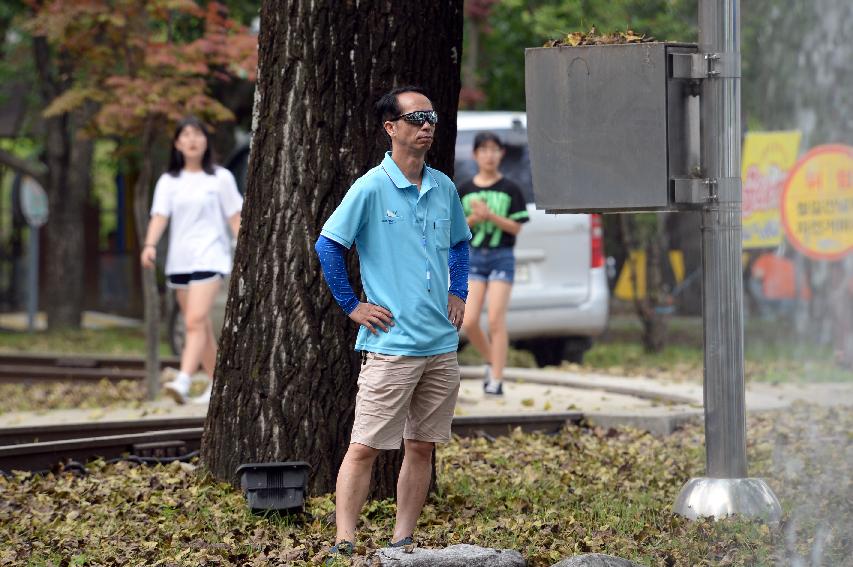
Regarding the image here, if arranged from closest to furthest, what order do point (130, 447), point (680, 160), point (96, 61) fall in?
point (680, 160), point (130, 447), point (96, 61)

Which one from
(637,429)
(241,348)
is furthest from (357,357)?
(637,429)

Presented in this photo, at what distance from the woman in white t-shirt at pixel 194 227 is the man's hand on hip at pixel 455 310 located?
473cm

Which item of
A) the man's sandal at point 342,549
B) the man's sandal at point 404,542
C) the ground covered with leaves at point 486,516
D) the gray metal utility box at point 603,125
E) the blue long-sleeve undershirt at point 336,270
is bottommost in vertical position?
the ground covered with leaves at point 486,516

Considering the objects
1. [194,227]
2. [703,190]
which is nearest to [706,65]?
[703,190]

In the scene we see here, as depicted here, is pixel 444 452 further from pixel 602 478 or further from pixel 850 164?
pixel 850 164

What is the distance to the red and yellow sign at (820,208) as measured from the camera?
572 inches

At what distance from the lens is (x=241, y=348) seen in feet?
23.8

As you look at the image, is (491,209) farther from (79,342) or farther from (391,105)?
(79,342)

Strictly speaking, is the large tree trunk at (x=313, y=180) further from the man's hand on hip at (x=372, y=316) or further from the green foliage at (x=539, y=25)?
the green foliage at (x=539, y=25)

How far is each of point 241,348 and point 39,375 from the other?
343 inches

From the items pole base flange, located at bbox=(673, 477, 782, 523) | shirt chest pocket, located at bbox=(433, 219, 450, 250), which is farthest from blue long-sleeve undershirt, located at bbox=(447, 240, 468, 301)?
pole base flange, located at bbox=(673, 477, 782, 523)

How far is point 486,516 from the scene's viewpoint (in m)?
6.95

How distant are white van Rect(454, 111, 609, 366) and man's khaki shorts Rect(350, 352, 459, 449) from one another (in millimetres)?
7561

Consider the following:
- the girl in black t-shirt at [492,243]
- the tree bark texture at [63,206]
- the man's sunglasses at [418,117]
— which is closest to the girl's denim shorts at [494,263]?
the girl in black t-shirt at [492,243]
